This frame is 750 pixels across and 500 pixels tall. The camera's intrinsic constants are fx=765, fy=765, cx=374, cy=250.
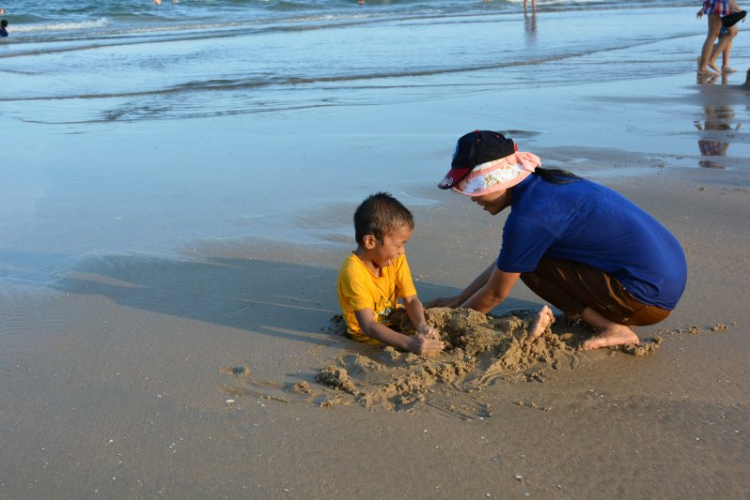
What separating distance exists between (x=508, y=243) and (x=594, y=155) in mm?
3628

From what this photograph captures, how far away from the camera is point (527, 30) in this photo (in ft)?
64.6

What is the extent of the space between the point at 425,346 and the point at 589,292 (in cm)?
69

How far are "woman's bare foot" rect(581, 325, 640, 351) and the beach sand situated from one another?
3.4 inches

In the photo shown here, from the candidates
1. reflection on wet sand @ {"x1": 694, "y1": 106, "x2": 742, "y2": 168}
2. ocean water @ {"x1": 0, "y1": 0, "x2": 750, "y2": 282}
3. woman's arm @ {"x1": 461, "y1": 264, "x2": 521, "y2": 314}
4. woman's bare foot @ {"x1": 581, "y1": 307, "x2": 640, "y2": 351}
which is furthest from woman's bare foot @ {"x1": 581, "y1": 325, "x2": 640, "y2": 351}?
reflection on wet sand @ {"x1": 694, "y1": 106, "x2": 742, "y2": 168}

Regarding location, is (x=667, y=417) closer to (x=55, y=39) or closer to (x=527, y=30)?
(x=527, y=30)

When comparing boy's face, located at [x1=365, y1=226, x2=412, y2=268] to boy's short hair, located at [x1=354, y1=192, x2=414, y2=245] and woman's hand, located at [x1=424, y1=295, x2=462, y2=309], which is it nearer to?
boy's short hair, located at [x1=354, y1=192, x2=414, y2=245]

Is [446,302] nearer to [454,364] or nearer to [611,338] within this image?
[454,364]

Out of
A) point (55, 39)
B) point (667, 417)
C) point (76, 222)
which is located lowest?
point (667, 417)

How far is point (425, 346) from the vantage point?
2.99 meters

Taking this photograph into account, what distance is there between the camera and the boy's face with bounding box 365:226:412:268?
3062 millimetres

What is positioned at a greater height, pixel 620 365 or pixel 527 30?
pixel 527 30

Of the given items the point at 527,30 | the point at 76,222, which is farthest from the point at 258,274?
the point at 527,30

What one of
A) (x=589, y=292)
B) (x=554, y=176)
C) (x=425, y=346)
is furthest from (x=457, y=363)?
(x=554, y=176)

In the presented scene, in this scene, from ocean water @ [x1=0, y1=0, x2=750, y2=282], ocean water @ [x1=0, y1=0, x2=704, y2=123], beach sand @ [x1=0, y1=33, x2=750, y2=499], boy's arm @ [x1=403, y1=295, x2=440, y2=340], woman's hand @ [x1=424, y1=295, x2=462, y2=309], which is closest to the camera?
beach sand @ [x1=0, y1=33, x2=750, y2=499]
